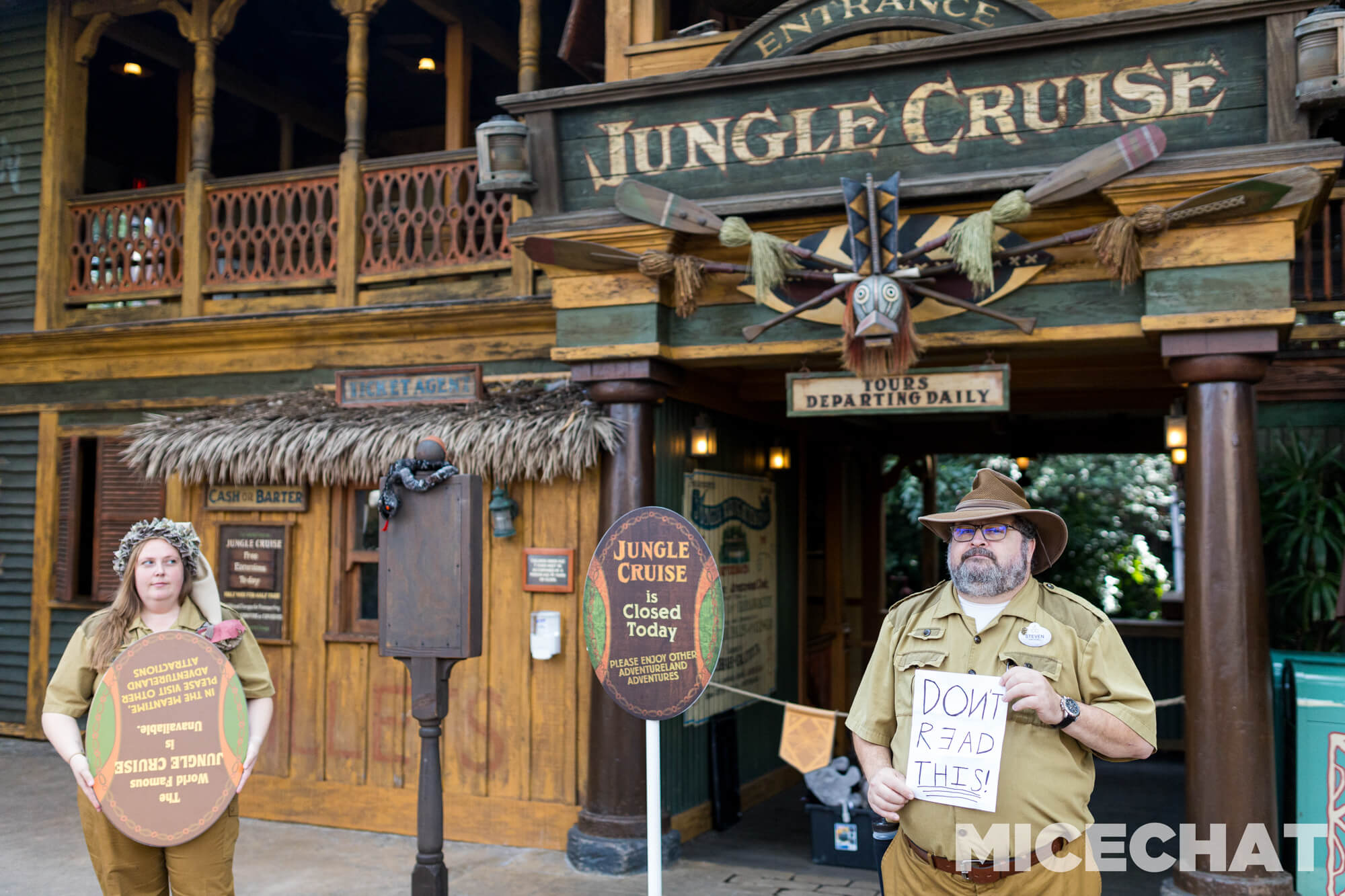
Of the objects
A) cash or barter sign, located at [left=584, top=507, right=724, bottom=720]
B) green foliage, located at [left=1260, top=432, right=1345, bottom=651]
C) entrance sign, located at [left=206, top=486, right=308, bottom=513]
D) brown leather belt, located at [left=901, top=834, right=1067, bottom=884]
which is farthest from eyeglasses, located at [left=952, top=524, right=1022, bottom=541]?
entrance sign, located at [left=206, top=486, right=308, bottom=513]

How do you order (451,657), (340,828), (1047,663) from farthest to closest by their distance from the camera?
(340,828) → (451,657) → (1047,663)

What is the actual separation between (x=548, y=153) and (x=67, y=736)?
4.01 meters

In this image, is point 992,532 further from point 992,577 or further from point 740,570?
point 740,570

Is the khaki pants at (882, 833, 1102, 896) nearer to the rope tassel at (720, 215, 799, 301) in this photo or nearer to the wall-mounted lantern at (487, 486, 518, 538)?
the rope tassel at (720, 215, 799, 301)

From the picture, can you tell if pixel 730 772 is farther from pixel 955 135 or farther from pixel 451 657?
pixel 955 135

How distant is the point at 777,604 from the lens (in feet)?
28.6

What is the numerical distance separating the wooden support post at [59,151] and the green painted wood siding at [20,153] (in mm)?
105

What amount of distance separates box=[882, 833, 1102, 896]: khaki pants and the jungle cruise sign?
11.9 ft

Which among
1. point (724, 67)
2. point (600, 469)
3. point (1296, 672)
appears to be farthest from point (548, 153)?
point (1296, 672)

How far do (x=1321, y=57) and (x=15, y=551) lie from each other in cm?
1012

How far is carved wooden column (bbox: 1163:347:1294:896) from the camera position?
5.09 metres

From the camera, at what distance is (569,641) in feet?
22.4

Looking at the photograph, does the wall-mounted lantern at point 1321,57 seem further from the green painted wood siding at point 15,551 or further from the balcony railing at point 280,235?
the green painted wood siding at point 15,551

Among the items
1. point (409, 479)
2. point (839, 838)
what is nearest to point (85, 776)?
point (409, 479)
